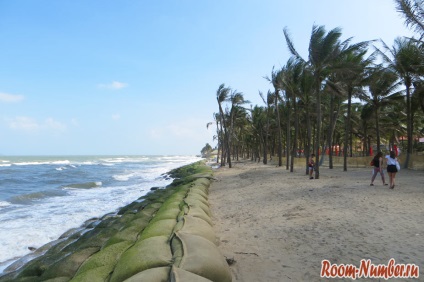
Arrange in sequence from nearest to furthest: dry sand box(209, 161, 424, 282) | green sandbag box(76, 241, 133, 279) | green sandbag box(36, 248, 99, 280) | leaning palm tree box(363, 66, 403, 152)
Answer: green sandbag box(76, 241, 133, 279)
dry sand box(209, 161, 424, 282)
green sandbag box(36, 248, 99, 280)
leaning palm tree box(363, 66, 403, 152)

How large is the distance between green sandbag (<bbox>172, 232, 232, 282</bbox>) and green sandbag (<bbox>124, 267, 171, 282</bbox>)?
22 centimetres

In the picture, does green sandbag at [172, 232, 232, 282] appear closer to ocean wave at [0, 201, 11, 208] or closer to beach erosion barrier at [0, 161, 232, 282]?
beach erosion barrier at [0, 161, 232, 282]

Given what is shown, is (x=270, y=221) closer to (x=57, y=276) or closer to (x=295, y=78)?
(x=57, y=276)

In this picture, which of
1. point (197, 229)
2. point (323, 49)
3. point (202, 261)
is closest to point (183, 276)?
point (202, 261)

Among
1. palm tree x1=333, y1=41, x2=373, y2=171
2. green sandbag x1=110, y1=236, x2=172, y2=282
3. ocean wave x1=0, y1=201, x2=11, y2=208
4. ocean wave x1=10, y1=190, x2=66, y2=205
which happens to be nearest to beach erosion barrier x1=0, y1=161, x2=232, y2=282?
green sandbag x1=110, y1=236, x2=172, y2=282

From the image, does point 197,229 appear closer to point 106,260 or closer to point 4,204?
point 106,260

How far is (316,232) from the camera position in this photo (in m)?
5.96

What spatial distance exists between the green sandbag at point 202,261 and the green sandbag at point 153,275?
0.71ft

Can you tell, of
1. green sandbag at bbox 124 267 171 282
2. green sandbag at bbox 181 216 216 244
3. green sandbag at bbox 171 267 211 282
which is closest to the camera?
green sandbag at bbox 171 267 211 282

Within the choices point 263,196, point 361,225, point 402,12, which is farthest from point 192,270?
point 402,12

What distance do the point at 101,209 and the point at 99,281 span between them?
1029 cm

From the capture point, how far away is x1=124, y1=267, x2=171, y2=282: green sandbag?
10.4 ft

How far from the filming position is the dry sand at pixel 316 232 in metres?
4.49

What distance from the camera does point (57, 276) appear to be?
15.3ft
